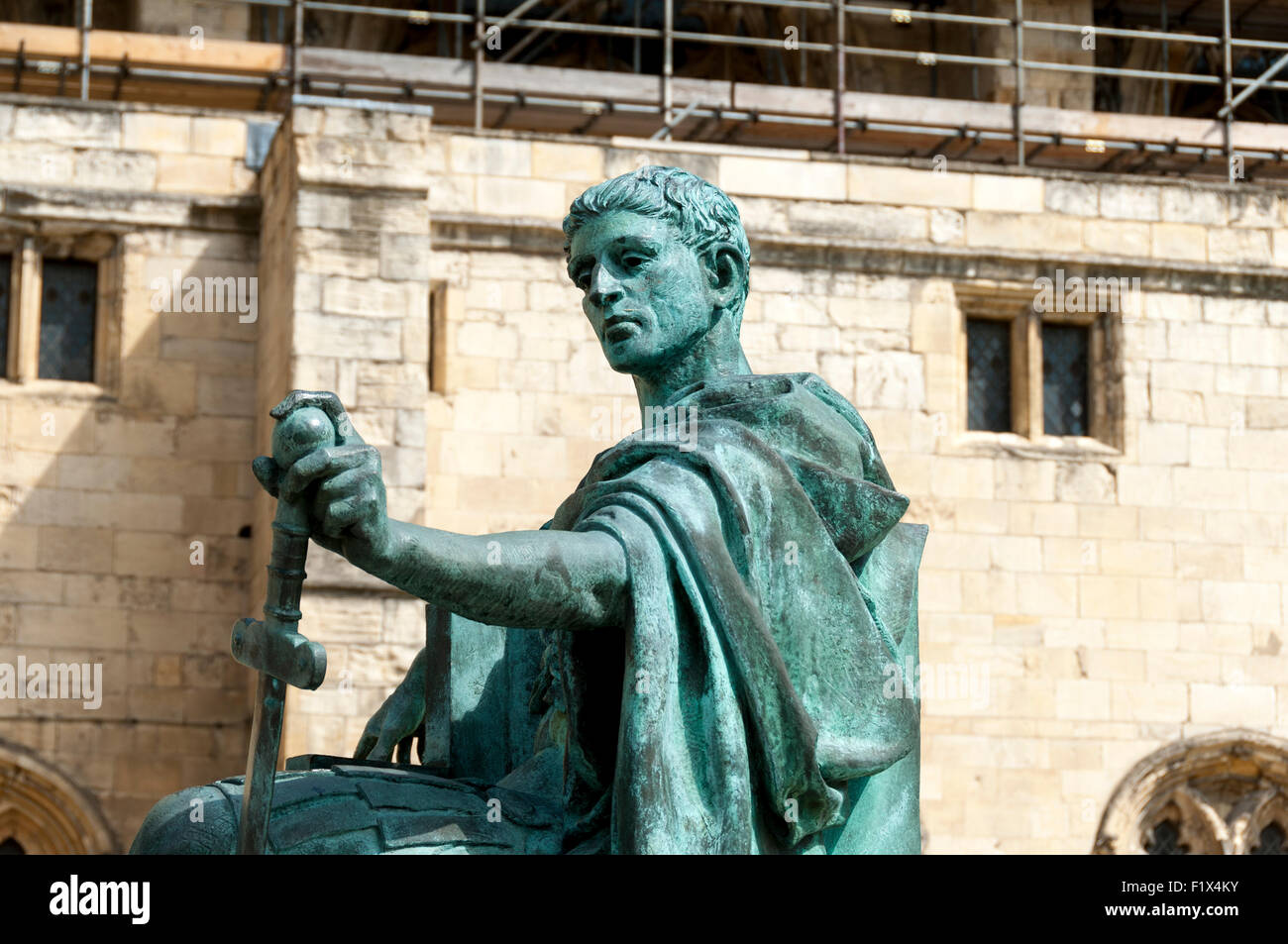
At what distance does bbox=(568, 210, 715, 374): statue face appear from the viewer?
391 cm

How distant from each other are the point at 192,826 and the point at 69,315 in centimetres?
1312

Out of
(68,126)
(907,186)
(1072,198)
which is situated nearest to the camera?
(68,126)

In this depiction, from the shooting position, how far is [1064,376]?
17172mm

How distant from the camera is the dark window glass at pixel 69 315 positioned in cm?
1625

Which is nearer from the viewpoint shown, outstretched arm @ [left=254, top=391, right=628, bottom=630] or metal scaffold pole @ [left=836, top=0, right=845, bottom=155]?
outstretched arm @ [left=254, top=391, right=628, bottom=630]

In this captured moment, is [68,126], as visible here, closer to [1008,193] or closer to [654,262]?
[1008,193]

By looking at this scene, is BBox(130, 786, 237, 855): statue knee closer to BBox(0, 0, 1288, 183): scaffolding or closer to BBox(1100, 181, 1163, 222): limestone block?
BBox(1100, 181, 1163, 222): limestone block

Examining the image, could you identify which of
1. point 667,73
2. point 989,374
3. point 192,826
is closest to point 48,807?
point 989,374

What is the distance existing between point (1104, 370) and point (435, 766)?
13531 mm

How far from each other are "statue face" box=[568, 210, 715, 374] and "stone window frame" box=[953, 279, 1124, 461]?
12.8m

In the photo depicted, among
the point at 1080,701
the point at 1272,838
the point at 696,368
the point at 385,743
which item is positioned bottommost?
the point at 385,743

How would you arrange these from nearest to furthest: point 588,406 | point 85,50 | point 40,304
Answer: point 588,406 → point 40,304 → point 85,50

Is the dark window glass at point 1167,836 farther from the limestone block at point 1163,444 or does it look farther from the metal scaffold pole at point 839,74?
→ the metal scaffold pole at point 839,74

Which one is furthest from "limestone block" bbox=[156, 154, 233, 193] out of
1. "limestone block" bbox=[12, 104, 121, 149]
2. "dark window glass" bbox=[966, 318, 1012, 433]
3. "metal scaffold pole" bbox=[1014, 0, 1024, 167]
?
"metal scaffold pole" bbox=[1014, 0, 1024, 167]
